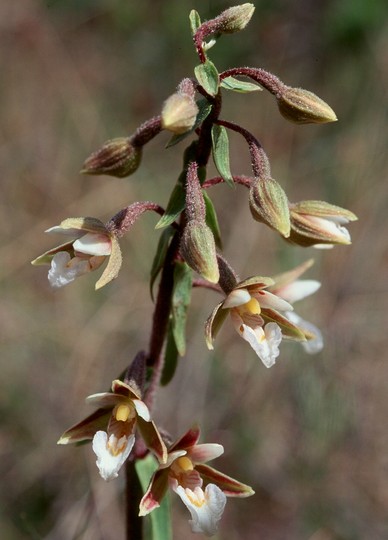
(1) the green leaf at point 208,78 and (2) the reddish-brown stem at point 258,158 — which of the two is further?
(2) the reddish-brown stem at point 258,158

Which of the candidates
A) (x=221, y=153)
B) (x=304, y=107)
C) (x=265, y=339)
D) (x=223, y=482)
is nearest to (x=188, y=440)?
(x=223, y=482)

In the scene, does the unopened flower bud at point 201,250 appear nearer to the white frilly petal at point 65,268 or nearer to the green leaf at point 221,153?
the green leaf at point 221,153

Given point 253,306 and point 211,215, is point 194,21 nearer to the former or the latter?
point 211,215

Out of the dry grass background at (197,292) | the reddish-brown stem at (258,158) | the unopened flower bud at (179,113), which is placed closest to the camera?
the unopened flower bud at (179,113)

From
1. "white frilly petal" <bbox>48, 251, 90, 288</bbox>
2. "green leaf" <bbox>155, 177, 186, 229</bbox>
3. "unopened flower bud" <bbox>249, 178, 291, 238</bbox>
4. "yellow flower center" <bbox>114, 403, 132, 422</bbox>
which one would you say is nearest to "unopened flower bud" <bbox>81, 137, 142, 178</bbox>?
"green leaf" <bbox>155, 177, 186, 229</bbox>

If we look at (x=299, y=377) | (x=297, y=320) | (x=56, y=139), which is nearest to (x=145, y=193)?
(x=56, y=139)

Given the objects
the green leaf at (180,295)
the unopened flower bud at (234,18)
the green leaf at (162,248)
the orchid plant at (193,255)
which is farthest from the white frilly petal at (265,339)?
the unopened flower bud at (234,18)
